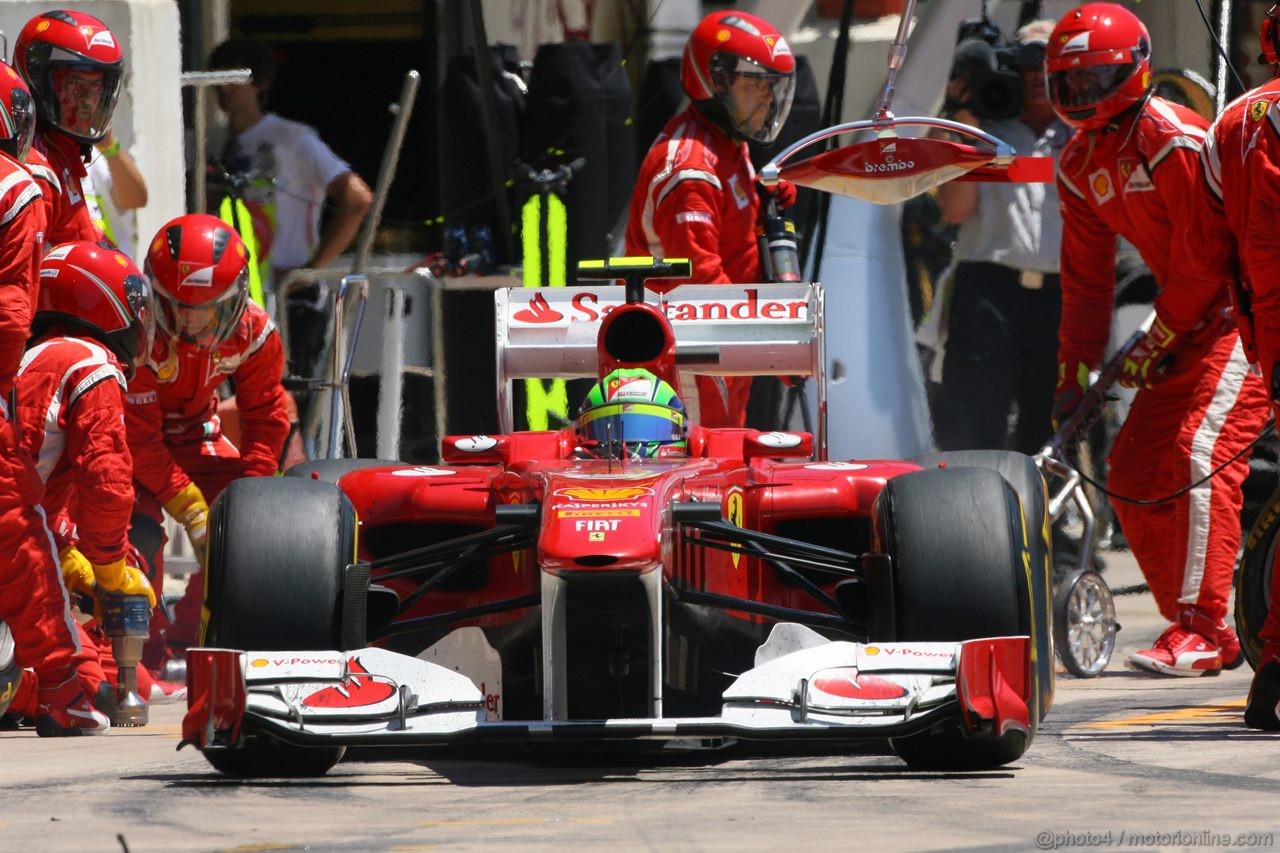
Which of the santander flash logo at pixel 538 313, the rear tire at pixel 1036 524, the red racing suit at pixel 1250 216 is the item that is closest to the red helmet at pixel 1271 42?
the red racing suit at pixel 1250 216

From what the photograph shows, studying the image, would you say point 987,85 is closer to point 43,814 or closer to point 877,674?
point 877,674

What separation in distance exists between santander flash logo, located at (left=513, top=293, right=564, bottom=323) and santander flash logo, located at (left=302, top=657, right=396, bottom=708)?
2.50 m

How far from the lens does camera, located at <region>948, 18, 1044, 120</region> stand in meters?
10.3

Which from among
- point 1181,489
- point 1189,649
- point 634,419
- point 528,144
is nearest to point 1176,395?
point 1181,489

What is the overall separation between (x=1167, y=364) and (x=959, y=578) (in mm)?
3283

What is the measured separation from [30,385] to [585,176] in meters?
3.84

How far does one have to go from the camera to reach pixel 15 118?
23.9 feet

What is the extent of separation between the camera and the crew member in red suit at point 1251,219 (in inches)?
261

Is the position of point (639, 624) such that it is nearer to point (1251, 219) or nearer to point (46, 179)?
point (1251, 219)

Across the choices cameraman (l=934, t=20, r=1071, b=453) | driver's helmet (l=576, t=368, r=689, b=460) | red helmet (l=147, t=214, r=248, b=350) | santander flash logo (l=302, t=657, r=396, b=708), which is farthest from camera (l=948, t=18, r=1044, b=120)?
santander flash logo (l=302, t=657, r=396, b=708)

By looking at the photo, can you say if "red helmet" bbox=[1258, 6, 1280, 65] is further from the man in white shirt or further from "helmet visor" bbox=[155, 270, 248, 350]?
the man in white shirt

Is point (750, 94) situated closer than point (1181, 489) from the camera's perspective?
No

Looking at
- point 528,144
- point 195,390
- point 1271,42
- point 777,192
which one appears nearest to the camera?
point 1271,42

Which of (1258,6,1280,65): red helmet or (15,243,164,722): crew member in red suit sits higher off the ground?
(1258,6,1280,65): red helmet
